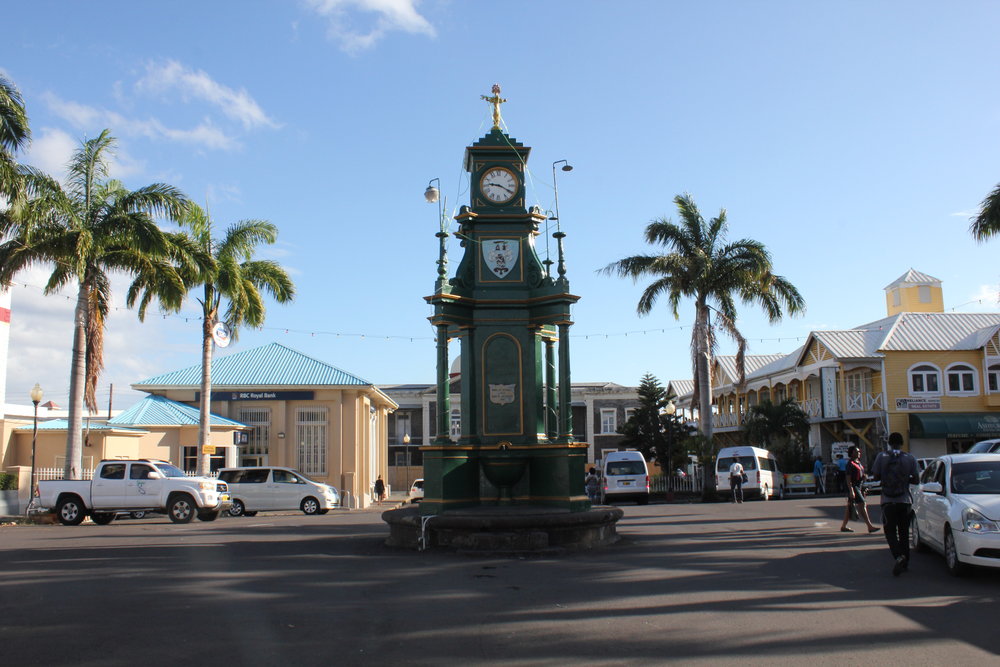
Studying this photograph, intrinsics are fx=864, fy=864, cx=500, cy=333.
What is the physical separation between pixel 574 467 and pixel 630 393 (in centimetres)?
4755

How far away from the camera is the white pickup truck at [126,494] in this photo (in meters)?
22.8

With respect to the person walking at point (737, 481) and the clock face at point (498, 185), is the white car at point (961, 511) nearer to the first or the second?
the clock face at point (498, 185)

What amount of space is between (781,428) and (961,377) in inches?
346

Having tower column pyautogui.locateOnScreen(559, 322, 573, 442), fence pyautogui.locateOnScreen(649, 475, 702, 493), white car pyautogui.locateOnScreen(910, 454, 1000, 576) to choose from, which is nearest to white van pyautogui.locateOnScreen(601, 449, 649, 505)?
fence pyautogui.locateOnScreen(649, 475, 702, 493)

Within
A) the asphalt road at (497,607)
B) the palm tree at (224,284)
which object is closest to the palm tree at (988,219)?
the asphalt road at (497,607)

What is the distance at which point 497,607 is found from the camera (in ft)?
27.6

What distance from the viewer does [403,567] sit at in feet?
37.4

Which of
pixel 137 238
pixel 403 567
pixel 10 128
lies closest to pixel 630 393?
pixel 137 238

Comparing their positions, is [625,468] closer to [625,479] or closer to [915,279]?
[625,479]

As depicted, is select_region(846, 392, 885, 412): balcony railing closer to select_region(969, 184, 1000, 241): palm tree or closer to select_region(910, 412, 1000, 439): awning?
select_region(910, 412, 1000, 439): awning

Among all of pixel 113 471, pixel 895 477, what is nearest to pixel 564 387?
pixel 895 477

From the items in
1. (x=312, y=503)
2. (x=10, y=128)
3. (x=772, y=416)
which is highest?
(x=10, y=128)

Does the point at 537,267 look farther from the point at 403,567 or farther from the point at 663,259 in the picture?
the point at 663,259

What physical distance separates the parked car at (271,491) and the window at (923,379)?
2779 cm
